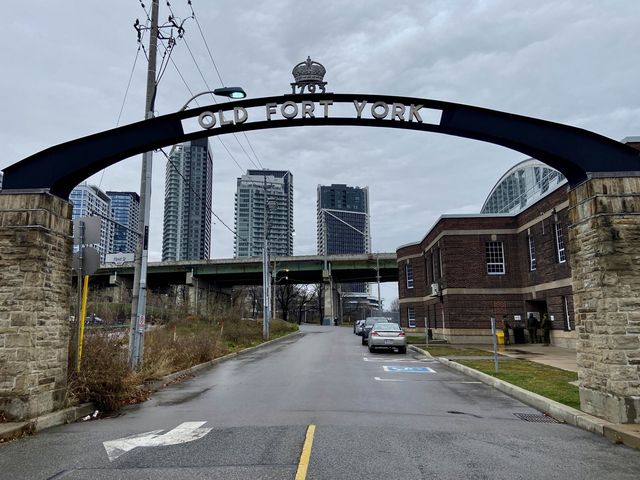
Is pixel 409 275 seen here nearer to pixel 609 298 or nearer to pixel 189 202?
pixel 189 202

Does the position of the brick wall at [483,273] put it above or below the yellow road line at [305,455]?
above

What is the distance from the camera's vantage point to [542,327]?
86.5ft

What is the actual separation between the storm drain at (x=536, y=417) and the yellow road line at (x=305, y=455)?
3.87 metres

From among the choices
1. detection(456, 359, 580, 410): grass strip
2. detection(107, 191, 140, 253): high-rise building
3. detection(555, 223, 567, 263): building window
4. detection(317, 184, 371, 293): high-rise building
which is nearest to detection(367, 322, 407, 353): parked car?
detection(456, 359, 580, 410): grass strip

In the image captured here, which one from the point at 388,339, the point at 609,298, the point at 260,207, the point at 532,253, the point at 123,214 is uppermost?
the point at 260,207

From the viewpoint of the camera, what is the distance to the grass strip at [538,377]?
10.5m

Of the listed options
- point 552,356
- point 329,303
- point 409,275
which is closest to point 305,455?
point 552,356

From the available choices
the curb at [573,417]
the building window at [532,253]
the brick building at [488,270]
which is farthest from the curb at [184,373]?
the building window at [532,253]

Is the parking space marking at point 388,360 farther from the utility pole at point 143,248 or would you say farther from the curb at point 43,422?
the curb at point 43,422

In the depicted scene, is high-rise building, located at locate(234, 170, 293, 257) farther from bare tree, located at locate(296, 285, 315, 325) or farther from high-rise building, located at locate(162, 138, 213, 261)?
bare tree, located at locate(296, 285, 315, 325)

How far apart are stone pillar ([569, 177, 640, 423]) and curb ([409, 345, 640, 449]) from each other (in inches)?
11.2

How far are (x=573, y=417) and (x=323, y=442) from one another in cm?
446

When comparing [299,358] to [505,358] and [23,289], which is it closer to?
[505,358]

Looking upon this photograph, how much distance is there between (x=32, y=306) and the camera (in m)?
8.52
